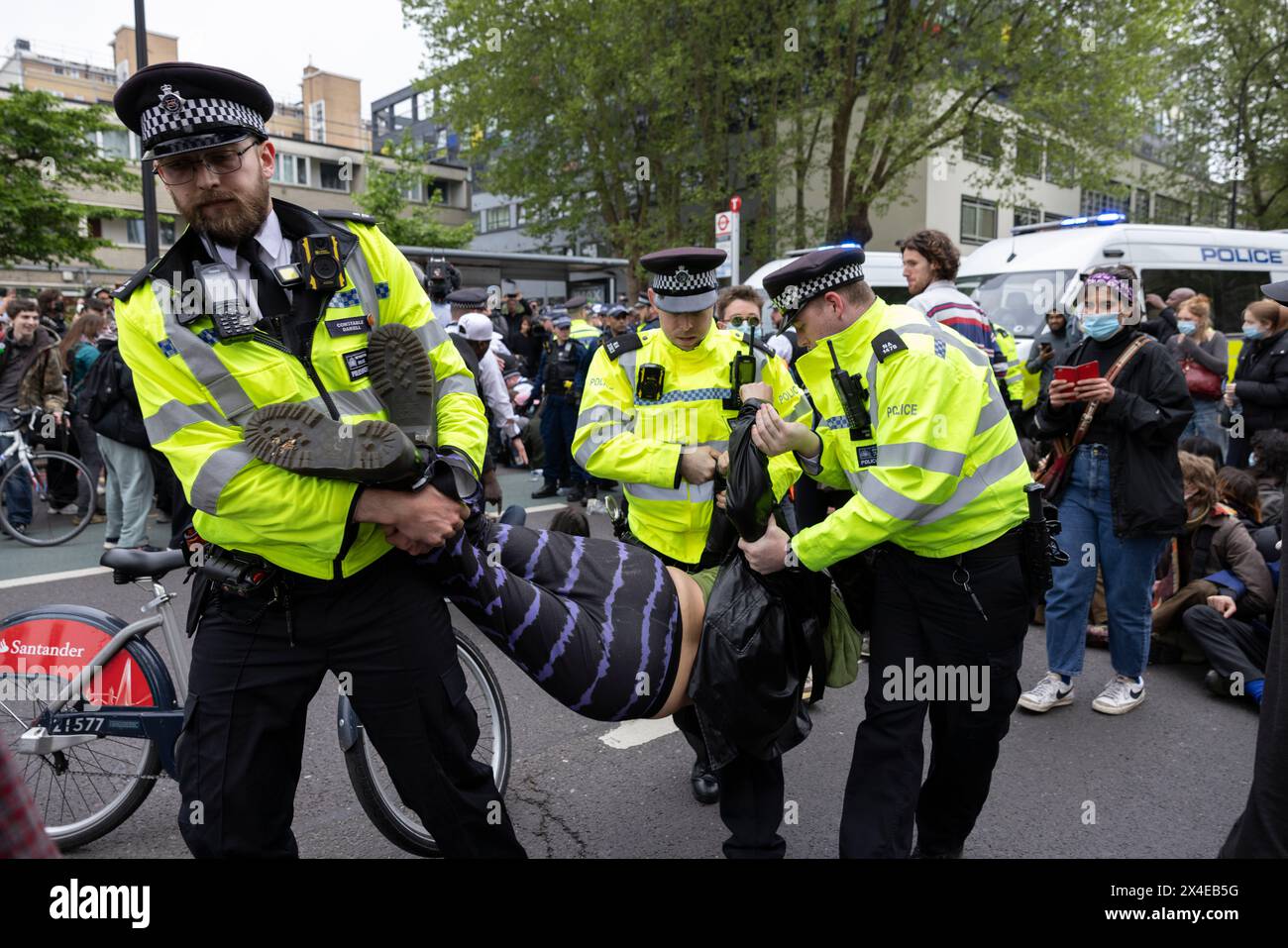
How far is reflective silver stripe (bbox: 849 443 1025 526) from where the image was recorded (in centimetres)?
228

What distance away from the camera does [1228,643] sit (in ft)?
14.2

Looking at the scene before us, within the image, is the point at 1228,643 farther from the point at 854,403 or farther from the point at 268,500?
the point at 268,500

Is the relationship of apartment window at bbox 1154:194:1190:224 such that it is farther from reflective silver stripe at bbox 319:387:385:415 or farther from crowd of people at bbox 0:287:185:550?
reflective silver stripe at bbox 319:387:385:415

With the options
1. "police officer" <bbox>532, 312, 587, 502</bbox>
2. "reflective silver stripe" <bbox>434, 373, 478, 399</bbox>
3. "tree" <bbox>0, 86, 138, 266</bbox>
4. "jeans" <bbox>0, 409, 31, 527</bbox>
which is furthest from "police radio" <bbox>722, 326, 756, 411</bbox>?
"tree" <bbox>0, 86, 138, 266</bbox>

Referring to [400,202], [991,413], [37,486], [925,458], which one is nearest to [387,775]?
[925,458]

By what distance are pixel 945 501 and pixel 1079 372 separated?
6.29 feet

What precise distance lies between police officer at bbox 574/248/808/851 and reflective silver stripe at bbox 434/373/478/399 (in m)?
1.07

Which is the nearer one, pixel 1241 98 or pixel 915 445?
pixel 915 445

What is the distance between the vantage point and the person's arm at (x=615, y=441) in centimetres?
311

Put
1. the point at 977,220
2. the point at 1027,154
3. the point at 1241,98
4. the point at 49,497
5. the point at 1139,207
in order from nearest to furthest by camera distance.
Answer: the point at 49,497, the point at 1027,154, the point at 1241,98, the point at 977,220, the point at 1139,207

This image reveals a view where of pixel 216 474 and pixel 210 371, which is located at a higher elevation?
pixel 210 371

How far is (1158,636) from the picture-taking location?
481 cm

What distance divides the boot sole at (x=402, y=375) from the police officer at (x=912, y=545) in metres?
0.89
